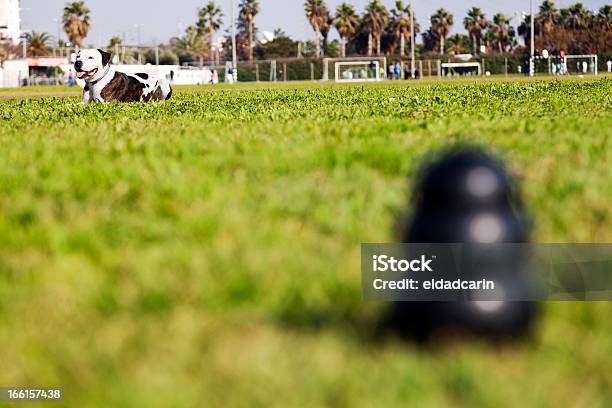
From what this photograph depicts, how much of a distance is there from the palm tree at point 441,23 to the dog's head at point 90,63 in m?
120

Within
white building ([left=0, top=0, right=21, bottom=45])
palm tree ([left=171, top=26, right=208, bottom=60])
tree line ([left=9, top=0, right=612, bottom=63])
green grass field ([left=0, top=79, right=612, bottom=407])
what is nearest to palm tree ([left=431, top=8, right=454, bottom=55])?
tree line ([left=9, top=0, right=612, bottom=63])

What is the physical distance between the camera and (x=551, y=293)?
3109mm

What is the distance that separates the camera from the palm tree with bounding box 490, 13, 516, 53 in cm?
14212

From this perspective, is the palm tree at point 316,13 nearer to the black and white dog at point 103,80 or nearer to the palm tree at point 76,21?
the palm tree at point 76,21

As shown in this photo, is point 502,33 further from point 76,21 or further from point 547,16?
point 76,21

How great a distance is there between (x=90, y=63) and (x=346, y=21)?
11728 cm

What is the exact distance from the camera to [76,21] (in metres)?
126

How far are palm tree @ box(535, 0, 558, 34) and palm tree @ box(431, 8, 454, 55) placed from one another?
522 inches

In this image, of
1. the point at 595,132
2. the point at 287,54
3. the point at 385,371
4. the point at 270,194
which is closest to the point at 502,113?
the point at 595,132

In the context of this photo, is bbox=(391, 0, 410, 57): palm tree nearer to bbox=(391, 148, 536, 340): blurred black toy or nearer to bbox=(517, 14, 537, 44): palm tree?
bbox=(517, 14, 537, 44): palm tree

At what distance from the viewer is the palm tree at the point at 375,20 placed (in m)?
129

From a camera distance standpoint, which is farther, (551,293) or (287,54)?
(287,54)

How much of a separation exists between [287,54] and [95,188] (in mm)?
147008

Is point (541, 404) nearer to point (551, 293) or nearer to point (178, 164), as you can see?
point (551, 293)
